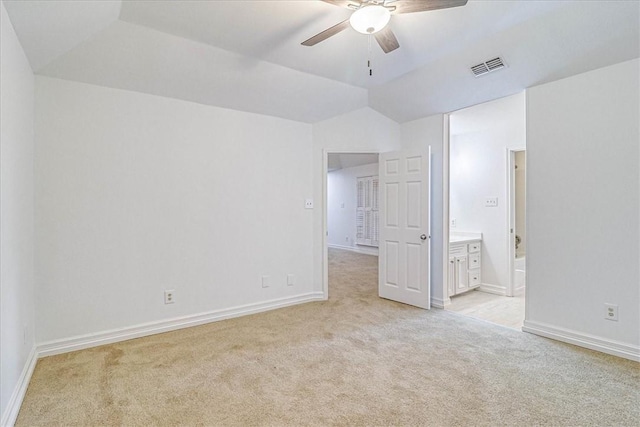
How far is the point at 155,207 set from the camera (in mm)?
3082

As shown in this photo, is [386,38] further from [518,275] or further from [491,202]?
[518,275]

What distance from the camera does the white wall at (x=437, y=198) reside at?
153 inches

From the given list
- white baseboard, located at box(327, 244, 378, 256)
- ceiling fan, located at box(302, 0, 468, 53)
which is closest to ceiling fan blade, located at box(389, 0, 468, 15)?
ceiling fan, located at box(302, 0, 468, 53)

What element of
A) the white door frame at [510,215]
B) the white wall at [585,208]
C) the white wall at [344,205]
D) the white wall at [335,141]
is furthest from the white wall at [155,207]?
the white wall at [344,205]

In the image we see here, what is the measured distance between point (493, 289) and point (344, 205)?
4855 mm

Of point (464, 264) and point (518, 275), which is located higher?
point (464, 264)

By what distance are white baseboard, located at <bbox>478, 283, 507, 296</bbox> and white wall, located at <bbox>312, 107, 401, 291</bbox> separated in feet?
8.03

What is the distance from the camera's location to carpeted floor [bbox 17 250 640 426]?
1.84m

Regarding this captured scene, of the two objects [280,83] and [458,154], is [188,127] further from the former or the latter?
[458,154]

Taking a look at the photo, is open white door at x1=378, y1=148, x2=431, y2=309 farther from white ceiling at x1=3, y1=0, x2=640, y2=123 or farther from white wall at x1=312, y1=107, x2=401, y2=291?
white ceiling at x1=3, y1=0, x2=640, y2=123

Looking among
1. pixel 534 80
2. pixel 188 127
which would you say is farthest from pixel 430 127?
pixel 188 127

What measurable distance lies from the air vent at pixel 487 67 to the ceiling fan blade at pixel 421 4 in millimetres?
1355

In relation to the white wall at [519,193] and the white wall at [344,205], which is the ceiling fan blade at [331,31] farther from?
the white wall at [344,205]

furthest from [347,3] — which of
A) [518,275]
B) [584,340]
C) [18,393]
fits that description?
[518,275]
